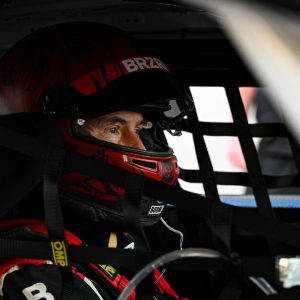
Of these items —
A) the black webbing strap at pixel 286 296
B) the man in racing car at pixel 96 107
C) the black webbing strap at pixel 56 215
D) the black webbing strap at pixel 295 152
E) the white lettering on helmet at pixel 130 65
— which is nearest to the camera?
the black webbing strap at pixel 286 296

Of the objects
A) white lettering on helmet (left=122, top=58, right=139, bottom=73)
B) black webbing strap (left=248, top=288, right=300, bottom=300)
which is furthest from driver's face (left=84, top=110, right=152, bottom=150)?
black webbing strap (left=248, top=288, right=300, bottom=300)

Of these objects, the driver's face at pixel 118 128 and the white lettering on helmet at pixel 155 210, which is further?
the driver's face at pixel 118 128

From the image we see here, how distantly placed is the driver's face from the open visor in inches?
2.2

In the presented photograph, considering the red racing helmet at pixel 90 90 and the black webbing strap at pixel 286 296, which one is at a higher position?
the red racing helmet at pixel 90 90

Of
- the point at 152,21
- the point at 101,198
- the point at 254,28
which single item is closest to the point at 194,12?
the point at 152,21

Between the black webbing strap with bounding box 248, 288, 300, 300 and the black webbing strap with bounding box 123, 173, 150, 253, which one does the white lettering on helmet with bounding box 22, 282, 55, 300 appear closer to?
the black webbing strap with bounding box 123, 173, 150, 253

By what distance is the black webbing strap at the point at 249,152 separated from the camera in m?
2.17

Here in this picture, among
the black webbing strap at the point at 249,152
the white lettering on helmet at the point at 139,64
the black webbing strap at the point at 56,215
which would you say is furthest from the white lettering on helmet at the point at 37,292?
the black webbing strap at the point at 249,152

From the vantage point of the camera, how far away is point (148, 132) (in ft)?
6.43

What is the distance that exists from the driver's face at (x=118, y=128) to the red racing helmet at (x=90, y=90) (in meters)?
0.04

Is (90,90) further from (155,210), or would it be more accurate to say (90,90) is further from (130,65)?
(155,210)

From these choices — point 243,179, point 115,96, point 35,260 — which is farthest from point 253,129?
point 35,260

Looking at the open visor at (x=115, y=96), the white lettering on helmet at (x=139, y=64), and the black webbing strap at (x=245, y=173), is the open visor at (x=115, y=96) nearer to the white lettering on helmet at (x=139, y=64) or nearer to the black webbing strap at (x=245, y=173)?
the white lettering on helmet at (x=139, y=64)

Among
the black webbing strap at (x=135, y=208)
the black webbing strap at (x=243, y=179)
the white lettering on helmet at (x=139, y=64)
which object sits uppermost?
the white lettering on helmet at (x=139, y=64)
